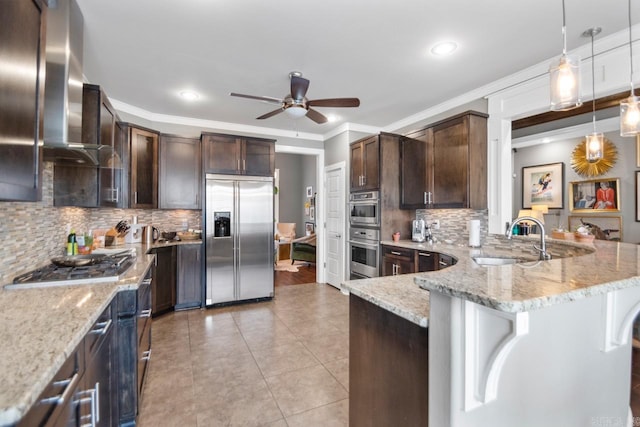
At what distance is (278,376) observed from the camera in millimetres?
2391

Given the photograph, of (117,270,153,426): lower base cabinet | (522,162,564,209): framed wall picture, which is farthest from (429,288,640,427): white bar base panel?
(522,162,564,209): framed wall picture

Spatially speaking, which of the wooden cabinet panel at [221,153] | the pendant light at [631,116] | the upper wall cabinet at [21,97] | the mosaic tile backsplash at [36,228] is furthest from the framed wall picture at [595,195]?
the mosaic tile backsplash at [36,228]

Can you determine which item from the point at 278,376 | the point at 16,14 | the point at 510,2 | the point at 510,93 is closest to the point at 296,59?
the point at 510,2

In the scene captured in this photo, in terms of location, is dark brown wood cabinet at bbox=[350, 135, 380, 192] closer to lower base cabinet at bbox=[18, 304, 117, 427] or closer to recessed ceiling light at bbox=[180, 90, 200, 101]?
recessed ceiling light at bbox=[180, 90, 200, 101]

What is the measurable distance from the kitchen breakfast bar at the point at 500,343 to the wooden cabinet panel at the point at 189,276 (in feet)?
10.2

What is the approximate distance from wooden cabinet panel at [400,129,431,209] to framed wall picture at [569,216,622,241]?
291 cm

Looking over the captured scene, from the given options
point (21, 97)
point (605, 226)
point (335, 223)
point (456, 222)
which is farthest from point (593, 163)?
point (21, 97)

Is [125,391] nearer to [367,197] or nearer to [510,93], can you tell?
[367,197]

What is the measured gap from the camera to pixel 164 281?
3.74 m

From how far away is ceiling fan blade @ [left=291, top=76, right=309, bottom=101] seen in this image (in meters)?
2.74

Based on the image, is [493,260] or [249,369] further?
[493,260]

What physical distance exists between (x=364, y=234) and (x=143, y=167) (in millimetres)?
3144

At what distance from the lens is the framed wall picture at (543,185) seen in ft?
16.9

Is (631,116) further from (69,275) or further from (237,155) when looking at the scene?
(237,155)
